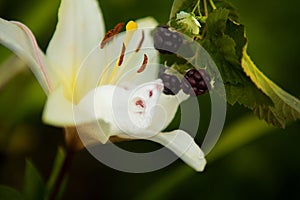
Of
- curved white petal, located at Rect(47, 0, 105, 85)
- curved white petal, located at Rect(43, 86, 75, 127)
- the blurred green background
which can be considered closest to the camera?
curved white petal, located at Rect(43, 86, 75, 127)

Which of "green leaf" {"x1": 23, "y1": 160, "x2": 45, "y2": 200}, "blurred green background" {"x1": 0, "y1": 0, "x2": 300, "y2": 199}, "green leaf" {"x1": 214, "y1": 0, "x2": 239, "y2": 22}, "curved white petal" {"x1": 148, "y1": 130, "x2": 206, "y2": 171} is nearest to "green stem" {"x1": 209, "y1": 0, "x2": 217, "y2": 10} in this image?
"green leaf" {"x1": 214, "y1": 0, "x2": 239, "y2": 22}

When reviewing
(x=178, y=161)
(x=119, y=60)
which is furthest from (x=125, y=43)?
(x=178, y=161)

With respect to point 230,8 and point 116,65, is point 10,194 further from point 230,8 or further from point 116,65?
point 230,8

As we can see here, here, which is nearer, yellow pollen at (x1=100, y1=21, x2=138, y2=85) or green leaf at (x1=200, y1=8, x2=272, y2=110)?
green leaf at (x1=200, y1=8, x2=272, y2=110)

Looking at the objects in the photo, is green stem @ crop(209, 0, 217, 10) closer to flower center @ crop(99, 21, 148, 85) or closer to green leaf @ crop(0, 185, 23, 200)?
flower center @ crop(99, 21, 148, 85)

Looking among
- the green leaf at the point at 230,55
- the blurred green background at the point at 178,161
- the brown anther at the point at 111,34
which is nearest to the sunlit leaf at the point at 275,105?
the green leaf at the point at 230,55

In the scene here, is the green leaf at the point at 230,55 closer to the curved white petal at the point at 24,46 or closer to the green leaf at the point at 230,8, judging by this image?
the green leaf at the point at 230,8

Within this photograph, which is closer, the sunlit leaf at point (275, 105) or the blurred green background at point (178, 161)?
the sunlit leaf at point (275, 105)

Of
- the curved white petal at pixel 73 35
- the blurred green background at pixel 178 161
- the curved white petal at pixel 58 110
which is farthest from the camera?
the blurred green background at pixel 178 161

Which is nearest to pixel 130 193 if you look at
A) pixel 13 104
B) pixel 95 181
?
pixel 95 181
